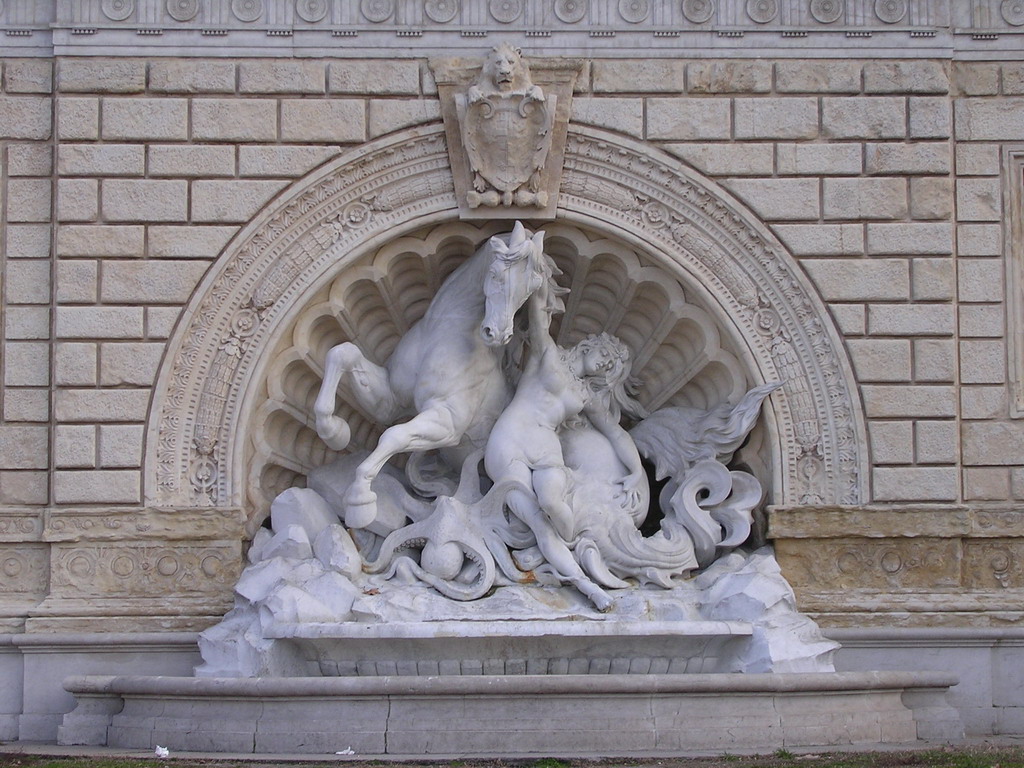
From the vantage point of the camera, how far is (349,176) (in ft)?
38.5

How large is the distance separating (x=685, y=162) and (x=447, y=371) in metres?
2.34

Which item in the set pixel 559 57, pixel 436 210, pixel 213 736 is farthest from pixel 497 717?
pixel 559 57

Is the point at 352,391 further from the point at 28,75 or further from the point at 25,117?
the point at 28,75

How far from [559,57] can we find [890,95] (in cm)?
248

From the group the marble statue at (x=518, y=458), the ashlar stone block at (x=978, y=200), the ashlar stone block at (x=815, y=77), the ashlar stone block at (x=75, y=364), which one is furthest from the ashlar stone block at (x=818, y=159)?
the ashlar stone block at (x=75, y=364)

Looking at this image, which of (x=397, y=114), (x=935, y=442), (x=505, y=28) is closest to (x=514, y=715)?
(x=935, y=442)

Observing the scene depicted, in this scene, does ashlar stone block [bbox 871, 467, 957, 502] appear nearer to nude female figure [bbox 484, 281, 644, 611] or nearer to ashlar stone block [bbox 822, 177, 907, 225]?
nude female figure [bbox 484, 281, 644, 611]

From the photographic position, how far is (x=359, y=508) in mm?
11086

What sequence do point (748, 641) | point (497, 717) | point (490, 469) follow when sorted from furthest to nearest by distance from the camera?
point (490, 469) < point (748, 641) < point (497, 717)

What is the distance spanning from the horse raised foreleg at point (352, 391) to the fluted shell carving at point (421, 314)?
0.40 metres

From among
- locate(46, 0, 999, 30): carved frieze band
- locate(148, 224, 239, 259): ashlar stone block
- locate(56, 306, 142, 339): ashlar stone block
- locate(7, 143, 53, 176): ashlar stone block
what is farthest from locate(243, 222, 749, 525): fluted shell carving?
locate(7, 143, 53, 176): ashlar stone block

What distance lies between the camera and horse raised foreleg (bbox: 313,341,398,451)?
36.8 ft

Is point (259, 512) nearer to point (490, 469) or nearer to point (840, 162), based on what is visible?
point (490, 469)

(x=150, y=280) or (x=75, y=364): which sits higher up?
(x=150, y=280)
